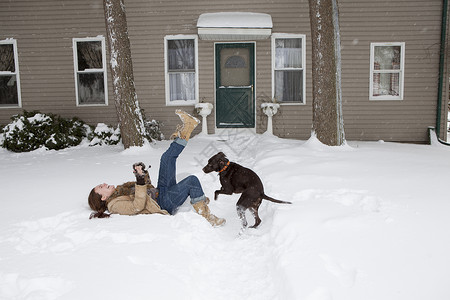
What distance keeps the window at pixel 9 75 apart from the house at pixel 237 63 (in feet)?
0.12

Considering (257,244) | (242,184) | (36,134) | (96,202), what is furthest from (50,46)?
(257,244)

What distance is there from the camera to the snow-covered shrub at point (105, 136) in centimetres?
921

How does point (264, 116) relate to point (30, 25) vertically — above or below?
below

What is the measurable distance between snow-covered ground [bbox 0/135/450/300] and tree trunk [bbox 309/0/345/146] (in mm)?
2075

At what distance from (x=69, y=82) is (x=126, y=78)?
4.15 m

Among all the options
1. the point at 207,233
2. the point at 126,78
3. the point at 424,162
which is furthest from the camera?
the point at 126,78

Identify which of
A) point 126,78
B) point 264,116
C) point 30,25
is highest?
point 30,25

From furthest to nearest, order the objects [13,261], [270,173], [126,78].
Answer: [126,78] → [270,173] → [13,261]

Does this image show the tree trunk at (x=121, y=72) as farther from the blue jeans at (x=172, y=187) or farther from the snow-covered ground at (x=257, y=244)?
the blue jeans at (x=172, y=187)

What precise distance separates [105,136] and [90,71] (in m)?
2.59

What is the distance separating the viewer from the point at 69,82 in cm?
1063

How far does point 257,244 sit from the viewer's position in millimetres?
3422

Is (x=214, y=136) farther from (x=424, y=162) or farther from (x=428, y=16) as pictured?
(x=428, y=16)

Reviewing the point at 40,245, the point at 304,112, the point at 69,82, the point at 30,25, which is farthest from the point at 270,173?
the point at 30,25
